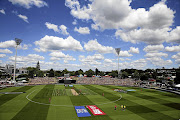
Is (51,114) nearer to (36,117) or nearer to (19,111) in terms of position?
(36,117)

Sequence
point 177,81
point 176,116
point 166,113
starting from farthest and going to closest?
point 177,81 < point 166,113 < point 176,116

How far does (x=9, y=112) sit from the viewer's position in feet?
81.7

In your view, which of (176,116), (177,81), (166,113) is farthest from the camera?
(177,81)

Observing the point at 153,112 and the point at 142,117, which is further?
the point at 153,112

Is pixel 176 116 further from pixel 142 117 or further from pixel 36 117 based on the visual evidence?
pixel 36 117

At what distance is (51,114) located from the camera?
24141 millimetres

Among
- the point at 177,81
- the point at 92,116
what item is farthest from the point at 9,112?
the point at 177,81

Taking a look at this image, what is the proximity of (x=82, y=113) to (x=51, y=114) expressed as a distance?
6483 mm

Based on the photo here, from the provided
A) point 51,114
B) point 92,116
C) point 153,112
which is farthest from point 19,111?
point 153,112

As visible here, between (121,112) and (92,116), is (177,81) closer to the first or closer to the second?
(121,112)

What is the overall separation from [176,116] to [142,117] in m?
7.43

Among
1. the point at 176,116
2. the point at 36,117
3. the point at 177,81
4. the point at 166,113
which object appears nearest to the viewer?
the point at 36,117

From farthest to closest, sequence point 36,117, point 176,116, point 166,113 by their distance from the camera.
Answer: point 166,113 → point 176,116 → point 36,117

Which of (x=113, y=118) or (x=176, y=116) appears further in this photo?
(x=176, y=116)
